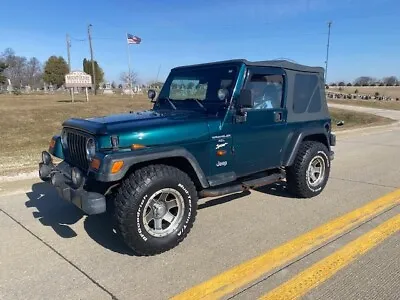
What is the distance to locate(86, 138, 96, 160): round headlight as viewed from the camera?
3.61 metres

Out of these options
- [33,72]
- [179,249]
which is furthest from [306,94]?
[33,72]

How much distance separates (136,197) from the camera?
3410mm

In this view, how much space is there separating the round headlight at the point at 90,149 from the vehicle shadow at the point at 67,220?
77cm

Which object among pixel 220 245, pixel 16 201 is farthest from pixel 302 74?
pixel 16 201

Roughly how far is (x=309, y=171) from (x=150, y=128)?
276 cm

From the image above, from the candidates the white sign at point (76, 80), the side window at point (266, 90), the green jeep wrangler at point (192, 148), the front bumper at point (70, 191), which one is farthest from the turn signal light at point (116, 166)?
the white sign at point (76, 80)

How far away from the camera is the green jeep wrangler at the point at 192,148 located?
3.46 m

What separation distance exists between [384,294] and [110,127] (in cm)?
281

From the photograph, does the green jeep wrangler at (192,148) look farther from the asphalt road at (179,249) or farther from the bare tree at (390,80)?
the bare tree at (390,80)

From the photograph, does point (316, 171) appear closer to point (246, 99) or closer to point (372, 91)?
point (246, 99)

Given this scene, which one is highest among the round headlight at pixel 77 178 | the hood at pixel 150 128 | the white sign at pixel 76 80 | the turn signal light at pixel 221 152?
the white sign at pixel 76 80

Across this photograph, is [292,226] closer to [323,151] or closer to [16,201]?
[323,151]

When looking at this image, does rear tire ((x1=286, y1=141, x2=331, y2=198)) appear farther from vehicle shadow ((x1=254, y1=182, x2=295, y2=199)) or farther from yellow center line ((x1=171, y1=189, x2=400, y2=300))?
yellow center line ((x1=171, y1=189, x2=400, y2=300))

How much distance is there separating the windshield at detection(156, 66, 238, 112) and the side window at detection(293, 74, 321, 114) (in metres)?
1.20
